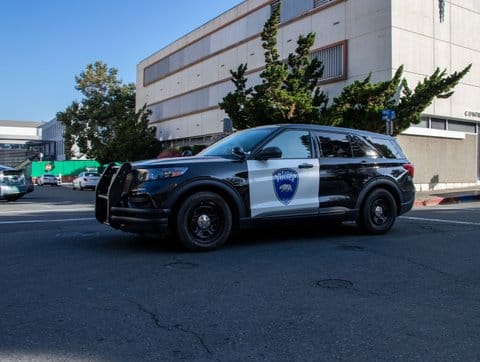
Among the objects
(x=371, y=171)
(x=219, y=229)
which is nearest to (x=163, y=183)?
(x=219, y=229)

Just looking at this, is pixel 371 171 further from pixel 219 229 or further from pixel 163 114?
pixel 163 114

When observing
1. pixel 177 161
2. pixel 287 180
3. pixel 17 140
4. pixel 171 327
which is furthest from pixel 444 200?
pixel 17 140

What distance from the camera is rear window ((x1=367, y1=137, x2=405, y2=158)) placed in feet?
27.8

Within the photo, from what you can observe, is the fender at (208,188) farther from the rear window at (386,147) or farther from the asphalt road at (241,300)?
the rear window at (386,147)

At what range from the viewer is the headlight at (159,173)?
631 cm

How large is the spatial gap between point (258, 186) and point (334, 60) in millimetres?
18206

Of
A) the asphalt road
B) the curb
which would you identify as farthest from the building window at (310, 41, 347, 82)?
the asphalt road

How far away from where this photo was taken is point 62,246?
23.5 feet

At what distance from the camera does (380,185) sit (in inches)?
324

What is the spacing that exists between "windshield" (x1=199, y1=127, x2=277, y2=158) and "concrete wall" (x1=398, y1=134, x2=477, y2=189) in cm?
1509

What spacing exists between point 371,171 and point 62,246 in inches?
194

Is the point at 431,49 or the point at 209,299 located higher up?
the point at 431,49

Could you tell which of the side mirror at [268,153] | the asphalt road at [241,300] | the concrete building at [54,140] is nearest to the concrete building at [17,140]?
the concrete building at [54,140]

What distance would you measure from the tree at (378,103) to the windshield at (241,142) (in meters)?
10.8
